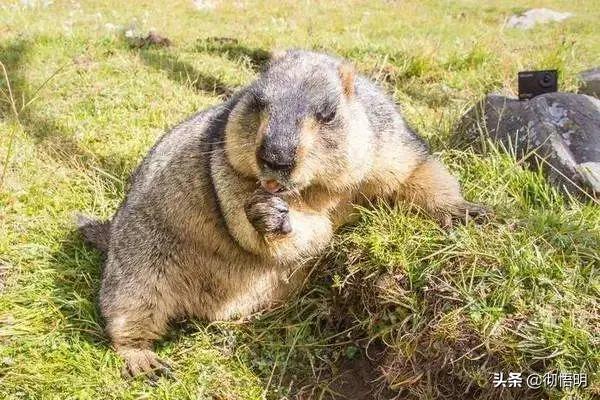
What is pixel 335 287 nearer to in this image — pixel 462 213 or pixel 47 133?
pixel 462 213

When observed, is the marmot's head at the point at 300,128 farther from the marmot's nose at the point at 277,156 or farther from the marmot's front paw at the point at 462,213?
the marmot's front paw at the point at 462,213

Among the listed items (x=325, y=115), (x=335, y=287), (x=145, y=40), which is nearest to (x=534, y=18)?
(x=145, y=40)

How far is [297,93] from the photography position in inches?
133

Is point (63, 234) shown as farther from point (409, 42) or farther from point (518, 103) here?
point (409, 42)

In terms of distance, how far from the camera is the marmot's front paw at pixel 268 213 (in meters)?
3.55

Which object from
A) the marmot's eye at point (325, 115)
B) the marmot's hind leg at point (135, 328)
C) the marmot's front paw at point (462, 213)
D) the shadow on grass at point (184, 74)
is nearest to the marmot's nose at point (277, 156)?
the marmot's eye at point (325, 115)

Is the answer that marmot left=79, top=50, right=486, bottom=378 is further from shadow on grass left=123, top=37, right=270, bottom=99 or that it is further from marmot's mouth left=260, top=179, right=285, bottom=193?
shadow on grass left=123, top=37, right=270, bottom=99

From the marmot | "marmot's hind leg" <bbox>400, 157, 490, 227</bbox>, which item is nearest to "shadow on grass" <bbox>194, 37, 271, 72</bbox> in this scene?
the marmot

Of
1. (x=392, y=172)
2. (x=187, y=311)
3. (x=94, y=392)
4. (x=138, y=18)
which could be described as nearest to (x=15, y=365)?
(x=94, y=392)

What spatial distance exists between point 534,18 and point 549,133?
1186 centimetres

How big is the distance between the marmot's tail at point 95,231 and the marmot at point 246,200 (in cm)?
37

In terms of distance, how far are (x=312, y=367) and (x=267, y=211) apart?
4.24 ft

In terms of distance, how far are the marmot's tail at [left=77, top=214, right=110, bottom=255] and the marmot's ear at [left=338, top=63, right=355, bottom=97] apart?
2482mm

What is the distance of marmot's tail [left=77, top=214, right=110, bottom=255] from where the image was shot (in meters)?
4.98
